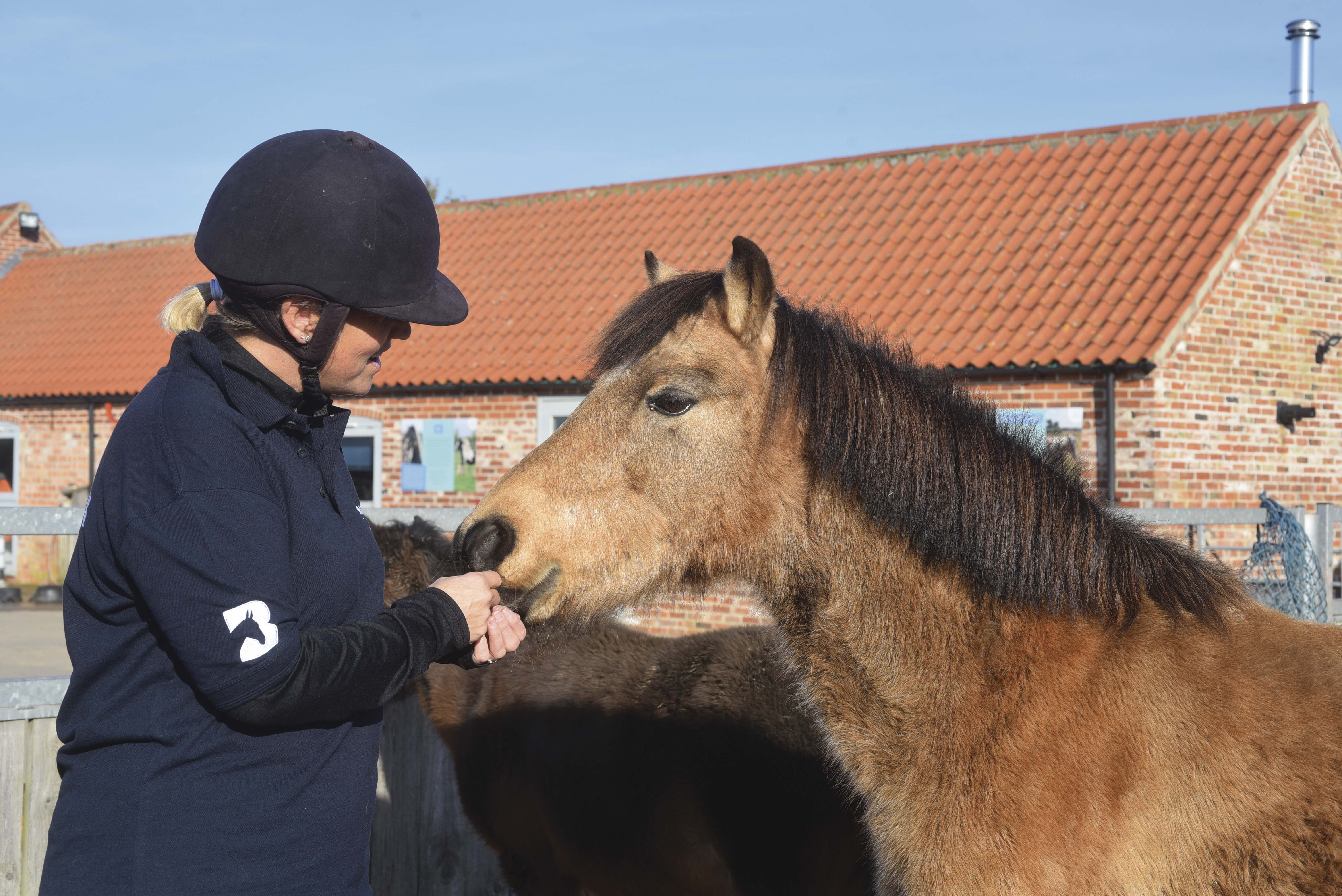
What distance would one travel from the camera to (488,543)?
245cm

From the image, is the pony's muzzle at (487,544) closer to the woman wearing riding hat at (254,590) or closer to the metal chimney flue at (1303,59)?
the woman wearing riding hat at (254,590)

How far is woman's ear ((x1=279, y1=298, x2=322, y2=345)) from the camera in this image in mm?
1974

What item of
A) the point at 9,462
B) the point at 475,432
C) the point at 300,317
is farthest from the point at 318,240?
→ the point at 9,462

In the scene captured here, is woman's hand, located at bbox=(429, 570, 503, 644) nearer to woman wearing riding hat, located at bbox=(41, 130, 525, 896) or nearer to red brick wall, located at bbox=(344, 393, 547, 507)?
woman wearing riding hat, located at bbox=(41, 130, 525, 896)

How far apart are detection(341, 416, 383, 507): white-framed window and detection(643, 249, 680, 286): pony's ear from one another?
41.0 feet

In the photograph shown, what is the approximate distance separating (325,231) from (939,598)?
62.1 inches

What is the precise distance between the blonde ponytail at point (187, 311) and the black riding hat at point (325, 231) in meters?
0.13

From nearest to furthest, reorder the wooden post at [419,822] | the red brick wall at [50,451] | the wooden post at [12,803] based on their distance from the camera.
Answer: the wooden post at [12,803] → the wooden post at [419,822] → the red brick wall at [50,451]

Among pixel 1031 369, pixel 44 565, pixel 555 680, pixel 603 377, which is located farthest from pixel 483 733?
pixel 44 565

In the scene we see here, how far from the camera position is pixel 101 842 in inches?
69.5

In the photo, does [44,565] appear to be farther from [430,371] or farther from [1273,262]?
[1273,262]

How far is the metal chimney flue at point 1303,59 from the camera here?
1603 cm

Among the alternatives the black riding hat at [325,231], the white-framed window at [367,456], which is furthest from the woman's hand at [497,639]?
the white-framed window at [367,456]

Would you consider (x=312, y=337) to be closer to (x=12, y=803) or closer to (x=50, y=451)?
(x=12, y=803)
